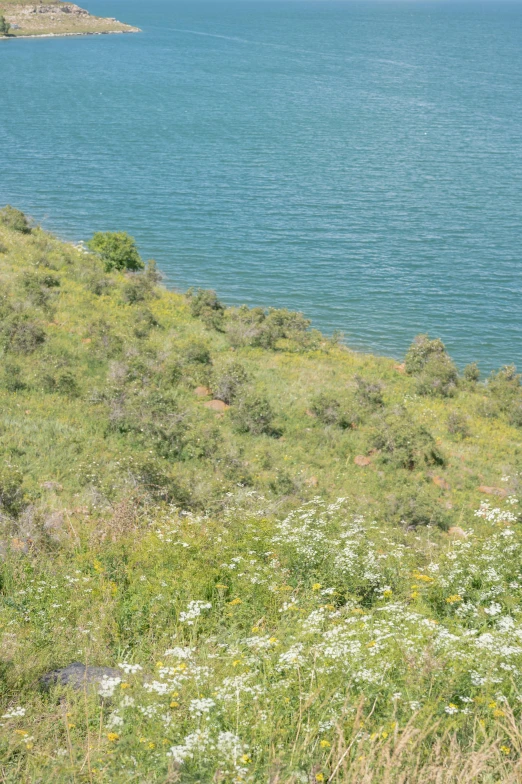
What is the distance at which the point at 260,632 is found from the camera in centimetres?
677

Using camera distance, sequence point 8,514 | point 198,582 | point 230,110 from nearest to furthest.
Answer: point 198,582, point 8,514, point 230,110

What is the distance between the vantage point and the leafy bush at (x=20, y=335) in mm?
21312

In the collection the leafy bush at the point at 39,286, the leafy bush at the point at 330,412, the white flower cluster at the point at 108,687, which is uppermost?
the white flower cluster at the point at 108,687

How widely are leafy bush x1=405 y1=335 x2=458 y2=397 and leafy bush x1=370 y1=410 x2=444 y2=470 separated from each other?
5481 millimetres

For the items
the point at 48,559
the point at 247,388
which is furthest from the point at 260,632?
the point at 247,388

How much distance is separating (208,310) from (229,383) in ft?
30.2

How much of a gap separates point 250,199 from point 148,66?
235 ft

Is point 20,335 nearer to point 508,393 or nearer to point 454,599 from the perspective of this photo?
point 508,393

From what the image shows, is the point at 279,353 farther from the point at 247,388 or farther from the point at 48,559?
the point at 48,559

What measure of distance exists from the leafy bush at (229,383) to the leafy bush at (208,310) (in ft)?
22.7

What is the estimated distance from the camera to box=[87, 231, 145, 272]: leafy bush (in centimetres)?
3472

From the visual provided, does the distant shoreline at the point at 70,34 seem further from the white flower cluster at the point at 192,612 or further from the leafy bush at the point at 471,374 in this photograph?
the white flower cluster at the point at 192,612

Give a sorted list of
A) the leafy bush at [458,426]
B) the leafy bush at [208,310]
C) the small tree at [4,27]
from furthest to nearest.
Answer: the small tree at [4,27], the leafy bush at [208,310], the leafy bush at [458,426]

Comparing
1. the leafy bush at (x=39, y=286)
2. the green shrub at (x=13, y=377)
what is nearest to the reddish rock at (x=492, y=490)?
the green shrub at (x=13, y=377)
